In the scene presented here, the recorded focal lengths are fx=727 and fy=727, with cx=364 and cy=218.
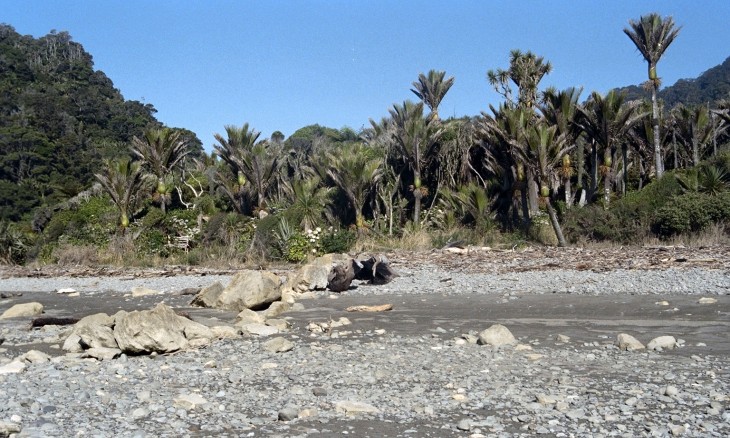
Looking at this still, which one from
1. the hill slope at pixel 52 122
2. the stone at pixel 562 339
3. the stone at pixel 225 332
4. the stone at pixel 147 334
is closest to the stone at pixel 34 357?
the stone at pixel 147 334

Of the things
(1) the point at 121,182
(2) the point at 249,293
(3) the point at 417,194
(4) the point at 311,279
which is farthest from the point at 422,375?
(1) the point at 121,182

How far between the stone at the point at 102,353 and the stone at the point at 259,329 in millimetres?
2269

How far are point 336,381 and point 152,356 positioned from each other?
10.2 feet

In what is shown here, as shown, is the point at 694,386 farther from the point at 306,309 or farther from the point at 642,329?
the point at 306,309

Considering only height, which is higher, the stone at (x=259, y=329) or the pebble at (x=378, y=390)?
the stone at (x=259, y=329)

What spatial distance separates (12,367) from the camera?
30.1 feet

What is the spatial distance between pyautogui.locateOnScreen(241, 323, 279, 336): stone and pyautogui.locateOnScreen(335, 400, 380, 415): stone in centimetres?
460

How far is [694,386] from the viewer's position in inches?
307

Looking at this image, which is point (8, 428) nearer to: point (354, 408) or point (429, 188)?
point (354, 408)

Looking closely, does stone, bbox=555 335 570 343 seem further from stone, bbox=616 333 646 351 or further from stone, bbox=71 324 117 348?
stone, bbox=71 324 117 348

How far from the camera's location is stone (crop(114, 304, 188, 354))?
10173 millimetres

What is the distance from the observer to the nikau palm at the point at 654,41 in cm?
2952

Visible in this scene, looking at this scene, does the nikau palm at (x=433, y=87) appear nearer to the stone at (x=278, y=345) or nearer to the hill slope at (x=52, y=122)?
the hill slope at (x=52, y=122)

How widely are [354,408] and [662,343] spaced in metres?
5.05
